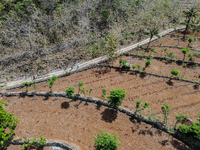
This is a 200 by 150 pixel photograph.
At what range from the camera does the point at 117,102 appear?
10.2 meters

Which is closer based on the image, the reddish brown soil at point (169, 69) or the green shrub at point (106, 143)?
the green shrub at point (106, 143)

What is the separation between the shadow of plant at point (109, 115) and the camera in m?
10.4

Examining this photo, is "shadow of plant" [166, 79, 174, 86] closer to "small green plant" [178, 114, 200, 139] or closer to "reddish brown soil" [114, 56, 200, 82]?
"reddish brown soil" [114, 56, 200, 82]

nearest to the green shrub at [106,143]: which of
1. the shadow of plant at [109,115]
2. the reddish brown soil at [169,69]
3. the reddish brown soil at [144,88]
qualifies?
the shadow of plant at [109,115]

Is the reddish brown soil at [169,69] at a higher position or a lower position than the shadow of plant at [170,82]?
higher

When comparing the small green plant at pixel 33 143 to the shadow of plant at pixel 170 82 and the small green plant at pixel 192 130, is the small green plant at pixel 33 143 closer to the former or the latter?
the small green plant at pixel 192 130

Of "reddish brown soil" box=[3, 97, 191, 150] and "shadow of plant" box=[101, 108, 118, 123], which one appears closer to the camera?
A: "reddish brown soil" box=[3, 97, 191, 150]

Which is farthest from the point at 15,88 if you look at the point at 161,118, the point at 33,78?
the point at 161,118

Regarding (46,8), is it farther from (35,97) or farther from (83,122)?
(83,122)

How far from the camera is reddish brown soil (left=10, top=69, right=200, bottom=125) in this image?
37.7 feet

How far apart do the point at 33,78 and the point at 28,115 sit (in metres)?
5.72

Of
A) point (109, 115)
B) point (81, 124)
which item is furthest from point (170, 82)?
point (81, 124)

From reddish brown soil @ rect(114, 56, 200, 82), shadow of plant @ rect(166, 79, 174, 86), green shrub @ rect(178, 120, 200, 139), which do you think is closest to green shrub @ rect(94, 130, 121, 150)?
green shrub @ rect(178, 120, 200, 139)

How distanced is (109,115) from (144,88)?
16.3 feet
